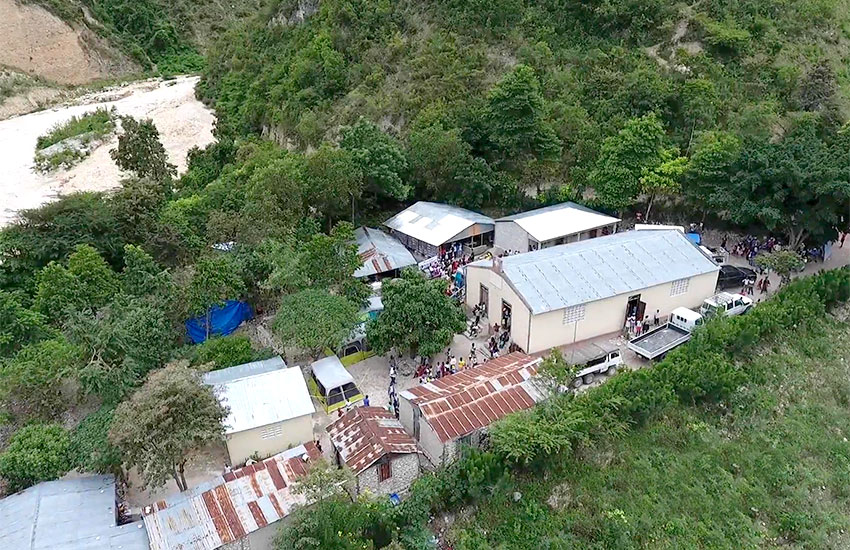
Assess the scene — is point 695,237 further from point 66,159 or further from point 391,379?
point 66,159

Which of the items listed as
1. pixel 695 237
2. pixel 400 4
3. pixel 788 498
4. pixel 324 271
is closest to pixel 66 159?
pixel 400 4

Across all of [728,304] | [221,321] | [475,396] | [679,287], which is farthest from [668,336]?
[221,321]

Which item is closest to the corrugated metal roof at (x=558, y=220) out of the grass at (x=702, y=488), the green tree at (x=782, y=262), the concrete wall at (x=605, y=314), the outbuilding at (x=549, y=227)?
the outbuilding at (x=549, y=227)

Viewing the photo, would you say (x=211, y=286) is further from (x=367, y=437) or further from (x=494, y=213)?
(x=494, y=213)

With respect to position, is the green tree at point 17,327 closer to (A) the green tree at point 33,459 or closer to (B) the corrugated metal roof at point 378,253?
(A) the green tree at point 33,459

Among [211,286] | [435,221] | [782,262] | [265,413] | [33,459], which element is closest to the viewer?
[33,459]

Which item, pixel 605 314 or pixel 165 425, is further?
pixel 605 314
